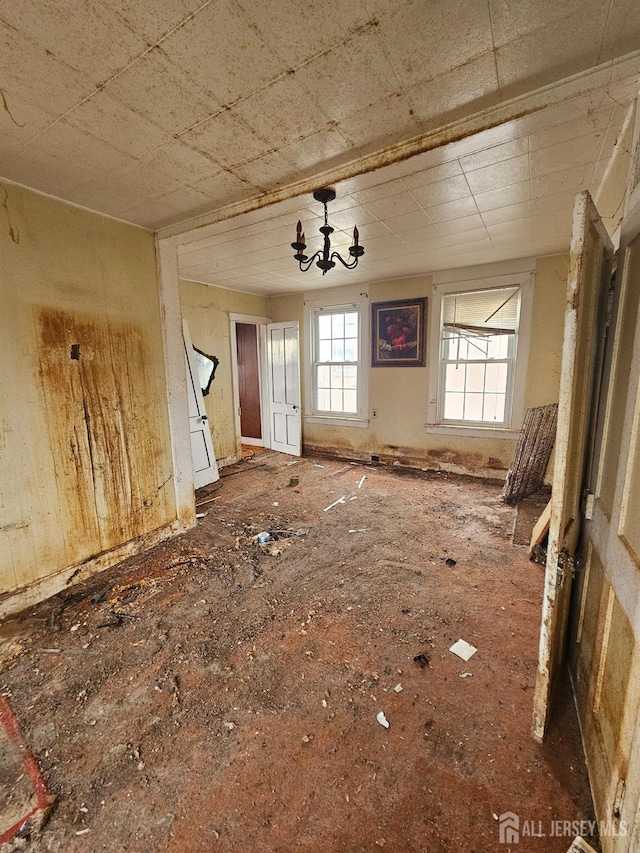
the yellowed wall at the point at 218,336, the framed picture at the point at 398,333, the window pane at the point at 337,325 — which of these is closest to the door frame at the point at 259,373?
the yellowed wall at the point at 218,336

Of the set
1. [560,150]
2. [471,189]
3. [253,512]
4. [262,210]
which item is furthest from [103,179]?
[253,512]

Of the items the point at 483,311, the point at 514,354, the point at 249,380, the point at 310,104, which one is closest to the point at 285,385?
the point at 249,380

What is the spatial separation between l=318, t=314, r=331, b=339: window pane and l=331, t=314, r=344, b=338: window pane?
0.07 meters

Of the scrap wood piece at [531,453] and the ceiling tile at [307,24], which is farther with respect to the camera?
the scrap wood piece at [531,453]

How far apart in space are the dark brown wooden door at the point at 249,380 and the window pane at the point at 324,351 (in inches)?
57.4

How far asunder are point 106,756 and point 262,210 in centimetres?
307

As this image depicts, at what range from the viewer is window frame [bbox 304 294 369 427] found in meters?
5.12

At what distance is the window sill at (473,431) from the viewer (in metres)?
4.31

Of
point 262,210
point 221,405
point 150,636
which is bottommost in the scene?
point 150,636

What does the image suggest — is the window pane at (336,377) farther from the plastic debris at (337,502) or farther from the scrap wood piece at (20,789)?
the scrap wood piece at (20,789)

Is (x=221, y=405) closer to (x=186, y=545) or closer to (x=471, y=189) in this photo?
(x=186, y=545)

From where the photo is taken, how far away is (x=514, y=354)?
4191mm

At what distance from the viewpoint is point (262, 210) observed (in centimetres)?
246

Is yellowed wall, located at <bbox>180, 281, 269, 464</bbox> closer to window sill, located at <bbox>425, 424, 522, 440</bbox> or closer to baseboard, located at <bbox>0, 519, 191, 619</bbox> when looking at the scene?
baseboard, located at <bbox>0, 519, 191, 619</bbox>
